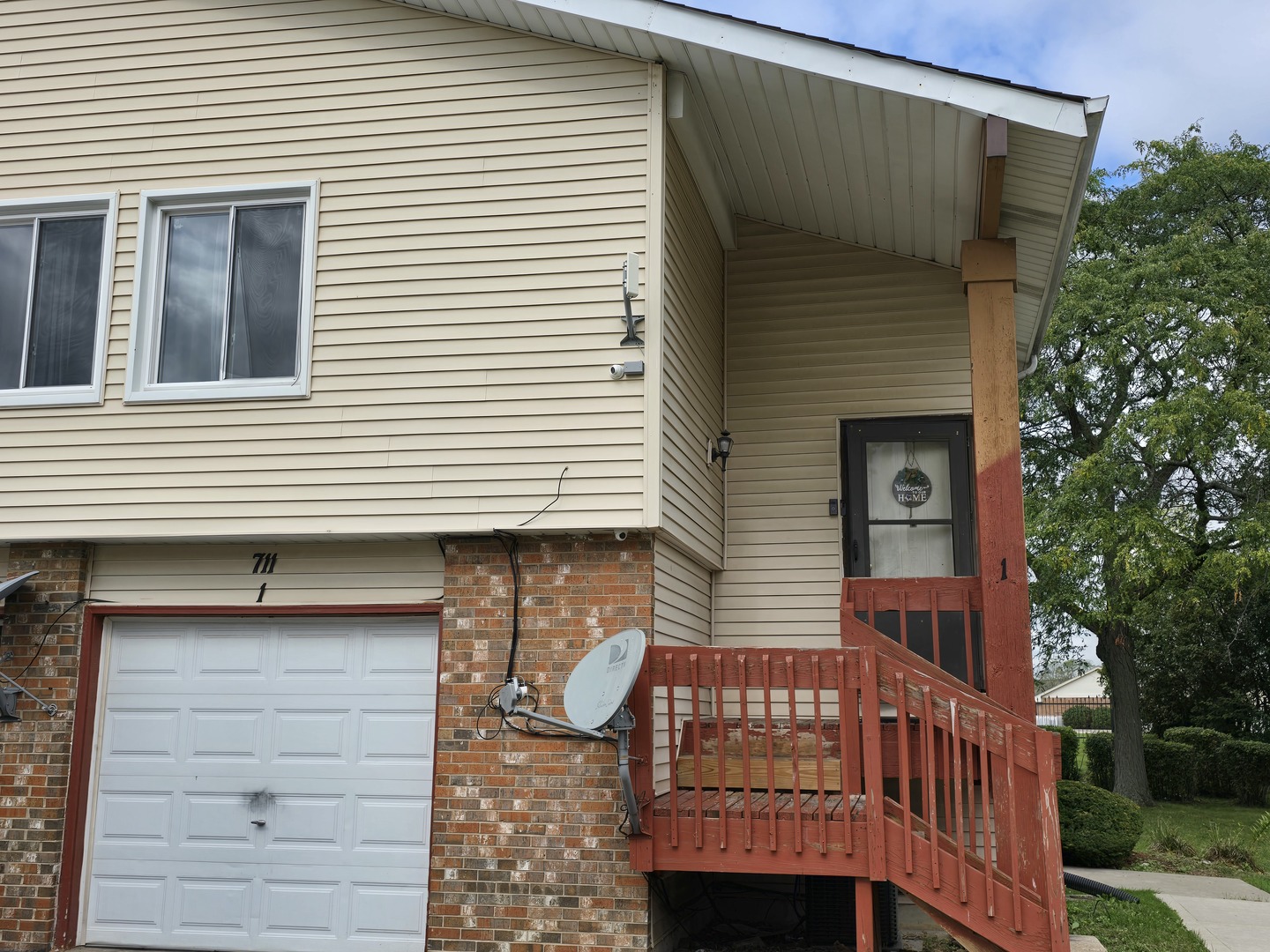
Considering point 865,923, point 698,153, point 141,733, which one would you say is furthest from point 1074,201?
point 141,733

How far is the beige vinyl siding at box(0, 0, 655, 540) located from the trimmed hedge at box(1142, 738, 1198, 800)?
1639 cm

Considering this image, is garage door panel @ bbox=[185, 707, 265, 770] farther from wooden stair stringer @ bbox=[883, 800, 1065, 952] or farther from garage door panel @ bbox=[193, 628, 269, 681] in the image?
wooden stair stringer @ bbox=[883, 800, 1065, 952]

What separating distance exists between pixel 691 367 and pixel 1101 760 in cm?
1584

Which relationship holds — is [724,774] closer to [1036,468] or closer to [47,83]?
[47,83]

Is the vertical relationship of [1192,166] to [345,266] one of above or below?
above

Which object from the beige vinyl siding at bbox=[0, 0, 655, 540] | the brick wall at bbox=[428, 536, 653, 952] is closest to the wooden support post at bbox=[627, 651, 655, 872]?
the brick wall at bbox=[428, 536, 653, 952]

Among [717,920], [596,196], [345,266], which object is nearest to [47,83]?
[345,266]

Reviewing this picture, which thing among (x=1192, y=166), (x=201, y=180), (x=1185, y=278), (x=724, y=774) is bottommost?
(x=724, y=774)

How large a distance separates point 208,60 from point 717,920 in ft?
22.4

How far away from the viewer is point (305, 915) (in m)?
6.80

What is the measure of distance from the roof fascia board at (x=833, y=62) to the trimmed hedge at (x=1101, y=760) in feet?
54.1

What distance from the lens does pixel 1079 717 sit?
32.1 m

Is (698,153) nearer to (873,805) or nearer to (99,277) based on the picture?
(99,277)

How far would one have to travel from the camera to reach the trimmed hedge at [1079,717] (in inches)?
1246
